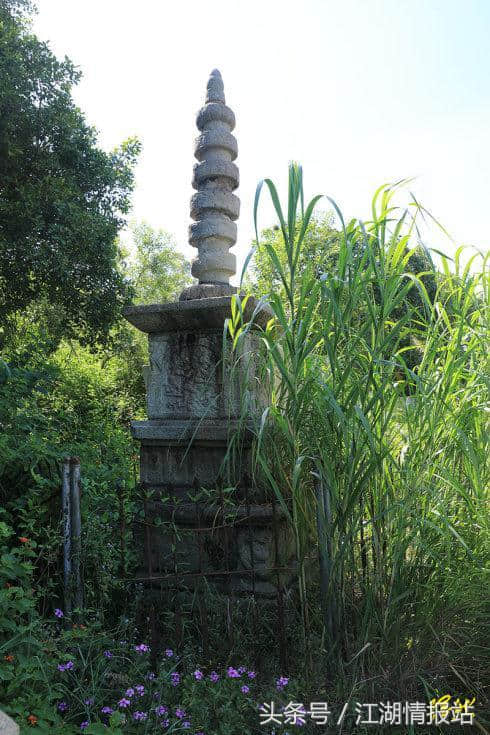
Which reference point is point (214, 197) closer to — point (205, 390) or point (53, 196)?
point (205, 390)

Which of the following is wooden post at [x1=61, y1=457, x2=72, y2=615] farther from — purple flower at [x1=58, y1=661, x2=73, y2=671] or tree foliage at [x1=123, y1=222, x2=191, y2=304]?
tree foliage at [x1=123, y1=222, x2=191, y2=304]

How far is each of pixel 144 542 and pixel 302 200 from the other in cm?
185

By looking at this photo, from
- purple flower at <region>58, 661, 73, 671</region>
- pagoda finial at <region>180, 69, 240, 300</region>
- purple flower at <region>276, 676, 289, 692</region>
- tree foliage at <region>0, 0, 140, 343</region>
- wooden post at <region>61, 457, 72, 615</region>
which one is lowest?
purple flower at <region>276, 676, 289, 692</region>

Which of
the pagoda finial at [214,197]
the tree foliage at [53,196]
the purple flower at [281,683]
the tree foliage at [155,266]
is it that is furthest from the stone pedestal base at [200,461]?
the tree foliage at [155,266]

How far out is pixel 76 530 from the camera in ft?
7.98

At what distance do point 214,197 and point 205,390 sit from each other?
1.10m

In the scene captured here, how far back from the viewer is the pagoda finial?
3.03m

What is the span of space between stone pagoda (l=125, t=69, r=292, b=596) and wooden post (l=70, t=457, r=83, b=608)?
383 mm

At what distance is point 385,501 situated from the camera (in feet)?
7.00

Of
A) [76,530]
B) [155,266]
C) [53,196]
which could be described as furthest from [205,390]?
[155,266]

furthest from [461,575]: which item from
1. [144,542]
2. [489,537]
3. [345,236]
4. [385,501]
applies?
[144,542]

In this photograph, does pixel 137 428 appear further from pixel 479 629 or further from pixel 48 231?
pixel 48 231

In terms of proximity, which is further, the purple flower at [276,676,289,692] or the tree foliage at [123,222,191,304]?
the tree foliage at [123,222,191,304]

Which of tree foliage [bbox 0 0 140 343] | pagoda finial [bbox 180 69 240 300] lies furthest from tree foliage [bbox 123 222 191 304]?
pagoda finial [bbox 180 69 240 300]
